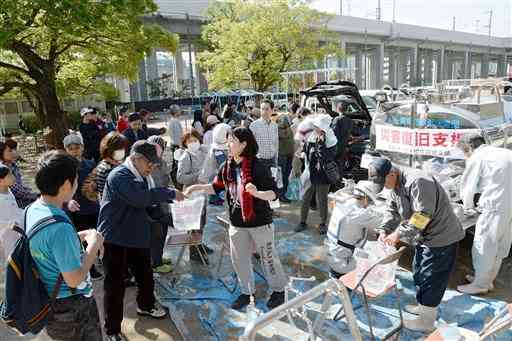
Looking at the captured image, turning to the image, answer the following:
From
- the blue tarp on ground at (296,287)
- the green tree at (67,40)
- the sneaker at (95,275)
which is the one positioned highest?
the green tree at (67,40)

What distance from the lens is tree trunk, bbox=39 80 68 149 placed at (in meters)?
11.1

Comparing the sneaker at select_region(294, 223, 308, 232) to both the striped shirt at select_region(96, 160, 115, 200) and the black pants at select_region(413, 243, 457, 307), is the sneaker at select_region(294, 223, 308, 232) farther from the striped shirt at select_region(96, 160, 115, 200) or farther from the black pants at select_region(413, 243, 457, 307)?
the striped shirt at select_region(96, 160, 115, 200)

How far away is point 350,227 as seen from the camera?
3.68 m

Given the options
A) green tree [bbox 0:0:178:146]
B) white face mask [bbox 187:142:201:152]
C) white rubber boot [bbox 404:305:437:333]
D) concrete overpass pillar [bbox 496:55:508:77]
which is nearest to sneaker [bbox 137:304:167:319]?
white rubber boot [bbox 404:305:437:333]

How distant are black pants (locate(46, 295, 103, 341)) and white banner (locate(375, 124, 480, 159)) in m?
4.18

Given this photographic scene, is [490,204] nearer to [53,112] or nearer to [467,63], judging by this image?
[53,112]

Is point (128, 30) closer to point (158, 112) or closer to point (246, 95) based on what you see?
point (246, 95)

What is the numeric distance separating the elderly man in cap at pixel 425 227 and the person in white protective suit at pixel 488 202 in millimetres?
895

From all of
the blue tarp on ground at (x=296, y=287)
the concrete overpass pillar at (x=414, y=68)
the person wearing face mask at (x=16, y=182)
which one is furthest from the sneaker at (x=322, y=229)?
the concrete overpass pillar at (x=414, y=68)

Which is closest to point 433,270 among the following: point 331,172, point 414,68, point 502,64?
point 331,172

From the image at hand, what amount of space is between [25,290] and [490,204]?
381 cm

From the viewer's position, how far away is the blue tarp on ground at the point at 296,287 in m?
3.50

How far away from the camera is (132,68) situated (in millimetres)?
11539

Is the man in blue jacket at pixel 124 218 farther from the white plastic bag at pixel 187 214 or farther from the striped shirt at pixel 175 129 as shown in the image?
the striped shirt at pixel 175 129
